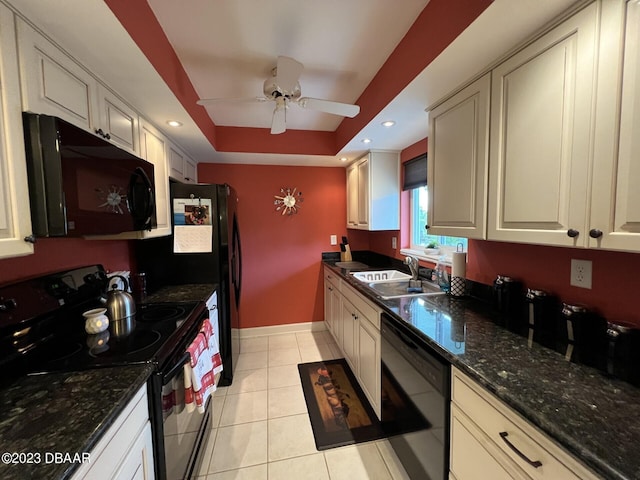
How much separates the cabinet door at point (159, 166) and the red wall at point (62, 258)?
334mm

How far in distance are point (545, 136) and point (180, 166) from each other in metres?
2.71

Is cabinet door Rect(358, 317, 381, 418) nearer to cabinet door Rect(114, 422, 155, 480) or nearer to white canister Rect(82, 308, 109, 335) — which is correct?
cabinet door Rect(114, 422, 155, 480)

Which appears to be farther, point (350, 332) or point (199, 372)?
point (350, 332)

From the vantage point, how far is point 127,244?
2.24 m

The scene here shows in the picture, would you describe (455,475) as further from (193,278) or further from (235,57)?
(235,57)

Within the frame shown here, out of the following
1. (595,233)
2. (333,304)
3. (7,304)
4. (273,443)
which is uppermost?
(595,233)

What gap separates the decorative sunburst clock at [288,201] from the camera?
345 cm

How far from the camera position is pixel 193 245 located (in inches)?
92.7

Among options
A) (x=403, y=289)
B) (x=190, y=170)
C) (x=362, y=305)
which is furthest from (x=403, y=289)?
(x=190, y=170)

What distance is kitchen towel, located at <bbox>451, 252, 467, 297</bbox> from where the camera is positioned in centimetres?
185

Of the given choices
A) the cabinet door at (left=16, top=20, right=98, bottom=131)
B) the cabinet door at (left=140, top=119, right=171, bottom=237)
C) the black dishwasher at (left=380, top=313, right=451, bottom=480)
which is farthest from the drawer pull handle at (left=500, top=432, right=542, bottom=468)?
the cabinet door at (left=140, top=119, right=171, bottom=237)

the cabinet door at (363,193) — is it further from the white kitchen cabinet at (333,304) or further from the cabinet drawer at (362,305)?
the cabinet drawer at (362,305)

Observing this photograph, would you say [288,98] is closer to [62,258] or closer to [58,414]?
[62,258]

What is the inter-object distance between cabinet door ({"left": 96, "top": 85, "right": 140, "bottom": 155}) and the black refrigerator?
65cm
